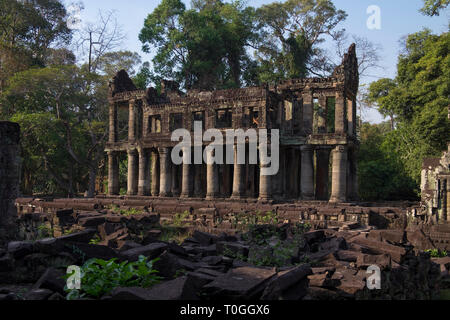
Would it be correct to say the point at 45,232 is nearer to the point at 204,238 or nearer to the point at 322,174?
the point at 204,238

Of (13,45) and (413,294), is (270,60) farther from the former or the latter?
(413,294)

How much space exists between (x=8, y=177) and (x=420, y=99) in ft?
76.3

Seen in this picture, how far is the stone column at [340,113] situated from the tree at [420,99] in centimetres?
545

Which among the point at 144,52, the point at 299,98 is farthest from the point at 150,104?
the point at 144,52

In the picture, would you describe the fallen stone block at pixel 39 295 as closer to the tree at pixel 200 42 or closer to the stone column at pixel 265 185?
the stone column at pixel 265 185

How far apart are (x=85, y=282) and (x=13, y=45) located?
36938mm

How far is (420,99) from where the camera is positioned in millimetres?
24500

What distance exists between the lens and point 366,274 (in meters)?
6.20

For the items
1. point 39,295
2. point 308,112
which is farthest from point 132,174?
point 39,295

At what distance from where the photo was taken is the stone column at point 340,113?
2169cm

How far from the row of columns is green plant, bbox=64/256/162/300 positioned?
51.3ft

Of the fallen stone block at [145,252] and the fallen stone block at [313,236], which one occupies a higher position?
the fallen stone block at [145,252]

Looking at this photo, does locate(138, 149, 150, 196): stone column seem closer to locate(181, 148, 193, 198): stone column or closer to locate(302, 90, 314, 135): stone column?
locate(181, 148, 193, 198): stone column

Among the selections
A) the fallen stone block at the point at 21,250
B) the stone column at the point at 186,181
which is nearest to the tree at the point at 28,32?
the stone column at the point at 186,181
